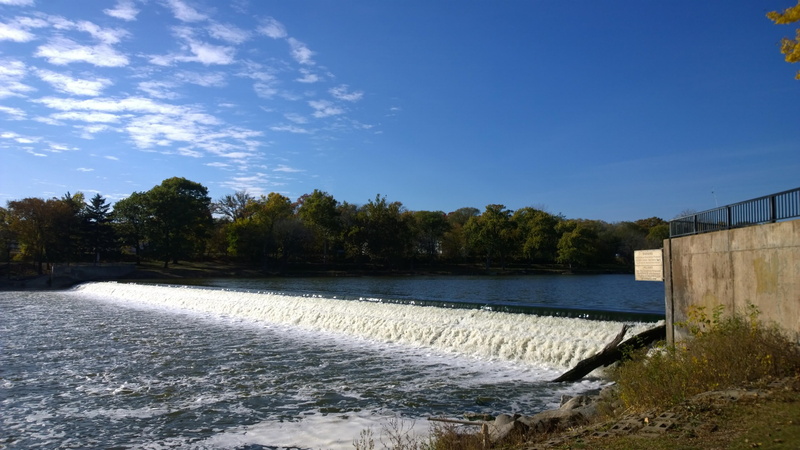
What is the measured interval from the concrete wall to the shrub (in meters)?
0.86

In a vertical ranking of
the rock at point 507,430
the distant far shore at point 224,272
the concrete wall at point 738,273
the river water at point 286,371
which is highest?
the concrete wall at point 738,273

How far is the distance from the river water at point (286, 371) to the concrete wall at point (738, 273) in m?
2.65

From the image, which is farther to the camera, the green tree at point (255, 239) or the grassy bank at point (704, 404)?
the green tree at point (255, 239)

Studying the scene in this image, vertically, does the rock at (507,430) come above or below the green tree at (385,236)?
below

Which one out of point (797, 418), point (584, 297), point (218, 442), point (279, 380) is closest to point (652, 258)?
point (797, 418)

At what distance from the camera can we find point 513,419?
25.2ft

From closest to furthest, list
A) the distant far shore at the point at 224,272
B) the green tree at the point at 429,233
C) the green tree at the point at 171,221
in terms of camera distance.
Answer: the distant far shore at the point at 224,272 → the green tree at the point at 171,221 → the green tree at the point at 429,233

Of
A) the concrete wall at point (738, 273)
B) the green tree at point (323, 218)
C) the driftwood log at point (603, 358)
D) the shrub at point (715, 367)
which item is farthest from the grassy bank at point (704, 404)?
the green tree at point (323, 218)

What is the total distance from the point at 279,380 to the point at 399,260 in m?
60.2

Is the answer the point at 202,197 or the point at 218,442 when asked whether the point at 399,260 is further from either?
the point at 218,442

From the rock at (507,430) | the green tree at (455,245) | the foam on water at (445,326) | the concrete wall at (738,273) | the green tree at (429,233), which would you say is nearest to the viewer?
the rock at (507,430)

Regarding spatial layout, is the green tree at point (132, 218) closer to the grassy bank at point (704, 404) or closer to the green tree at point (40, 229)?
the green tree at point (40, 229)

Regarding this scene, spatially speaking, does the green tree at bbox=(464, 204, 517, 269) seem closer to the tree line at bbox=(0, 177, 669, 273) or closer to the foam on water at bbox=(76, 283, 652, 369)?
the tree line at bbox=(0, 177, 669, 273)

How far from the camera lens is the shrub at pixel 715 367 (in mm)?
6652
